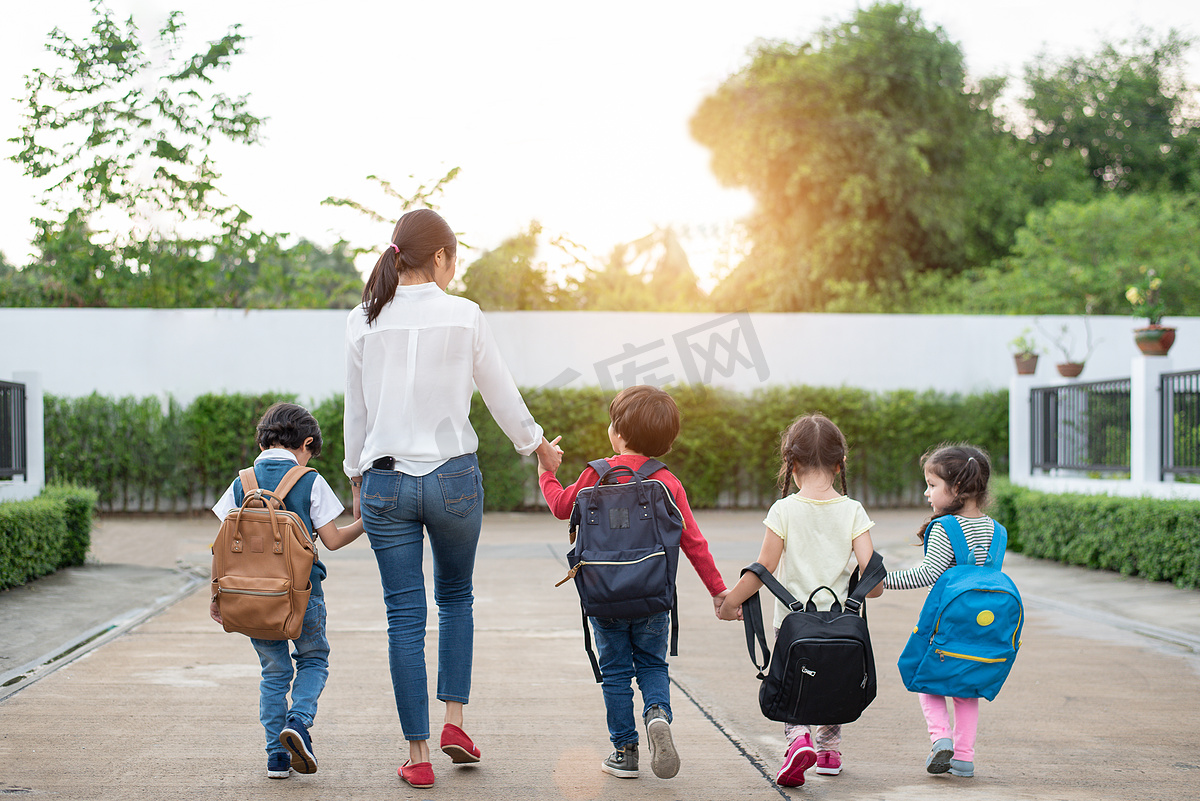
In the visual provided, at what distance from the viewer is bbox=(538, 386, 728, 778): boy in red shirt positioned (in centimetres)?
326

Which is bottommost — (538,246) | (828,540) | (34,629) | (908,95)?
(34,629)

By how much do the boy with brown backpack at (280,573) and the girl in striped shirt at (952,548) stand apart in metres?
1.91

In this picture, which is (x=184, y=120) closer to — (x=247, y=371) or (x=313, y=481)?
(x=247, y=371)

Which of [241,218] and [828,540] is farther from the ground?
[241,218]

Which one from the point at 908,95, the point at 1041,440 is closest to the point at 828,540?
the point at 1041,440

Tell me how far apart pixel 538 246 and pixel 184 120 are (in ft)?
21.1

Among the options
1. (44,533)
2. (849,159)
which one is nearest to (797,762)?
(44,533)

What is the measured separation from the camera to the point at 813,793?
3.24 meters

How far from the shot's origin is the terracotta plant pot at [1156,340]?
9289 mm

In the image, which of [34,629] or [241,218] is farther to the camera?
[241,218]

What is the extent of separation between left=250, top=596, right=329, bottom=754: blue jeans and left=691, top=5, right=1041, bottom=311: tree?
2328cm

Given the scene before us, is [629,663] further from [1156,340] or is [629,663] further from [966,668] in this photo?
[1156,340]

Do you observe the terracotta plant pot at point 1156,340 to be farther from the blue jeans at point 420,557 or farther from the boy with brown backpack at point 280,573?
the boy with brown backpack at point 280,573

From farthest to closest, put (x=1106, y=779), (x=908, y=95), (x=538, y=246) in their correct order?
1. (x=908, y=95)
2. (x=538, y=246)
3. (x=1106, y=779)
